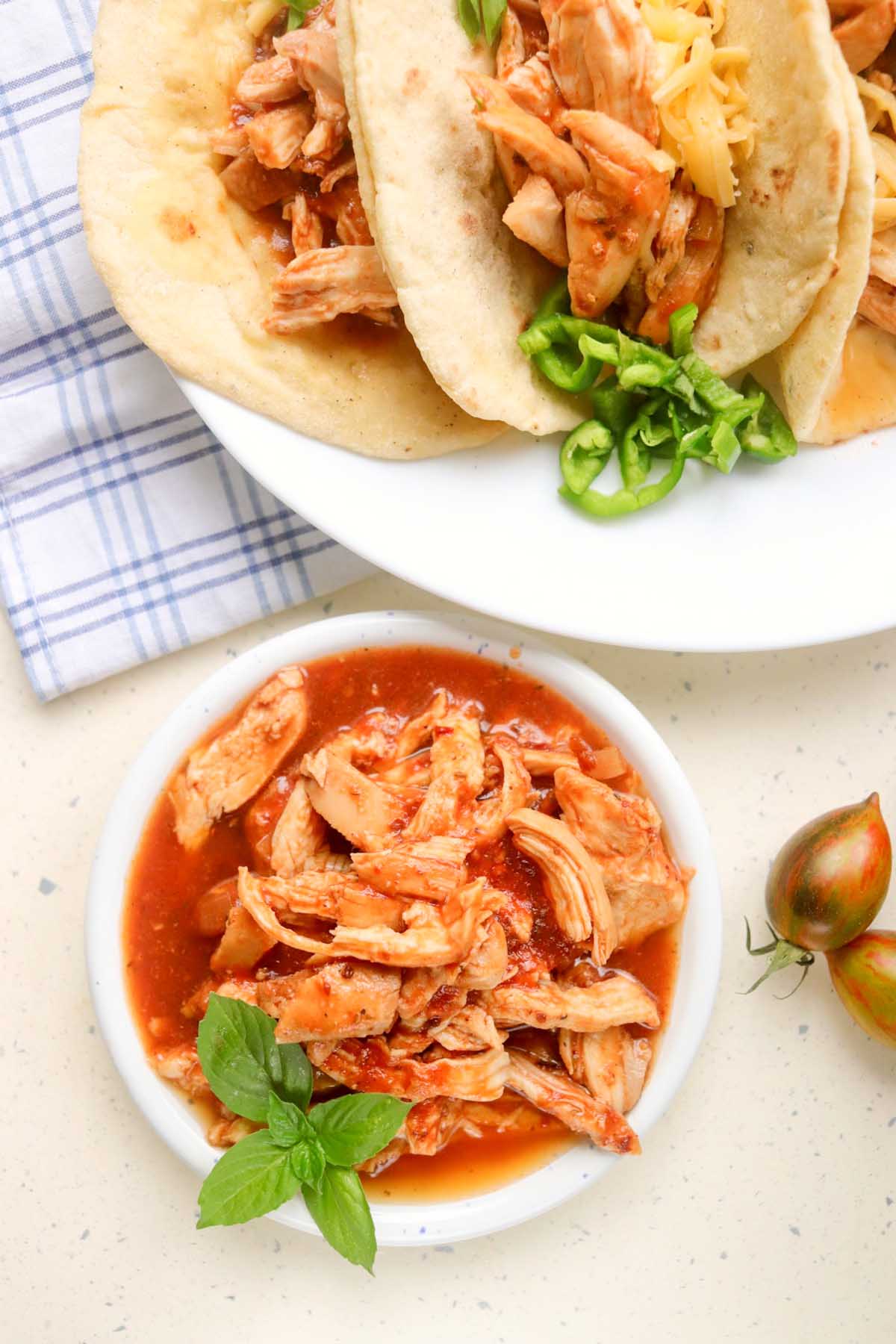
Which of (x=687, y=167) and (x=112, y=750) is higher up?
(x=687, y=167)

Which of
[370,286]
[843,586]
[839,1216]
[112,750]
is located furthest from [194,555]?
[839,1216]

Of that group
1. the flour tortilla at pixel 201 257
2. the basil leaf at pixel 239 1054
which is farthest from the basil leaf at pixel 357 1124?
the flour tortilla at pixel 201 257

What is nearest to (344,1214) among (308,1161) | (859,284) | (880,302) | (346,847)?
(308,1161)

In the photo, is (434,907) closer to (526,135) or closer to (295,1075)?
(295,1075)

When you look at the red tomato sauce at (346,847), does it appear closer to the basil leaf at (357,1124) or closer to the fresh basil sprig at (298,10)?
the basil leaf at (357,1124)

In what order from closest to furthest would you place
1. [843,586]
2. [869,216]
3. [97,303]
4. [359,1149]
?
[869,216]
[359,1149]
[843,586]
[97,303]

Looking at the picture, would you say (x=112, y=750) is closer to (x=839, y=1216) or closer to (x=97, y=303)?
(x=97, y=303)

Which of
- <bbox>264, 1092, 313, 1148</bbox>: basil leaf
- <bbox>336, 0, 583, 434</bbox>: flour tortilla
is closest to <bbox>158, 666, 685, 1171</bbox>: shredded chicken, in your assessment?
<bbox>264, 1092, 313, 1148</bbox>: basil leaf
